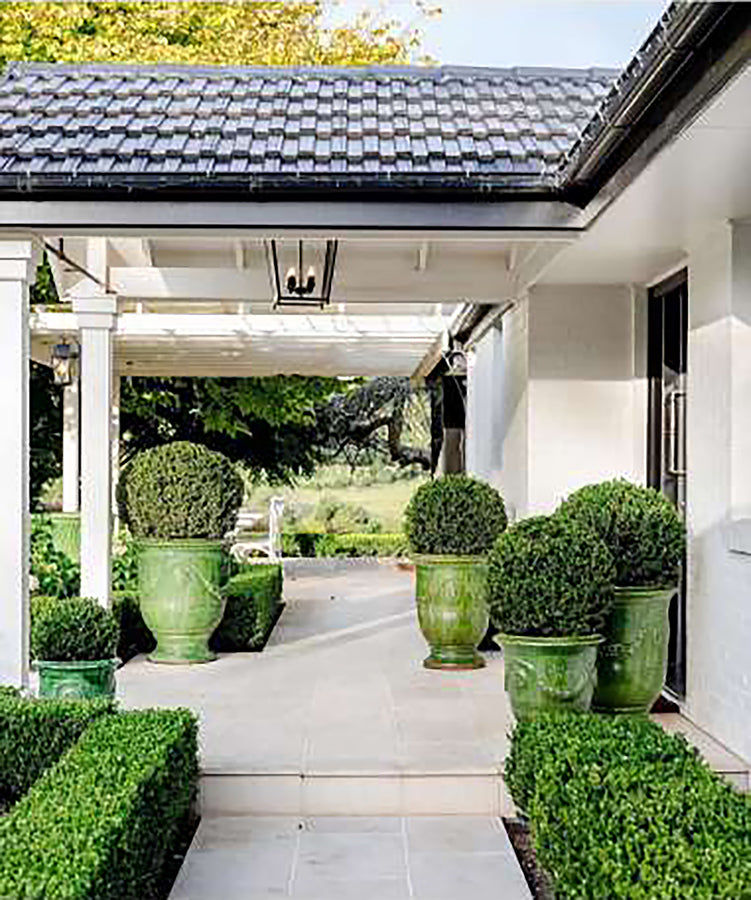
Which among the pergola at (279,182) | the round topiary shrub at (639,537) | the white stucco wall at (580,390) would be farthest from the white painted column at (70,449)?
the round topiary shrub at (639,537)

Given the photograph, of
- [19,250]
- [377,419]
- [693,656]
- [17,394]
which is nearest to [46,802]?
[17,394]

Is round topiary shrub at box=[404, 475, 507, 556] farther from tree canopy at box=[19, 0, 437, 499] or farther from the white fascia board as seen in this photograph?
tree canopy at box=[19, 0, 437, 499]

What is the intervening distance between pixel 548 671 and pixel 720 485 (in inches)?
58.0

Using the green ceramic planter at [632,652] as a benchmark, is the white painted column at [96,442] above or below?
above

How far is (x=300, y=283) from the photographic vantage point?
871cm

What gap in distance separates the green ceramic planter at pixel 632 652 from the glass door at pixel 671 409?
1.22 m

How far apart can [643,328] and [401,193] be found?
2925 mm

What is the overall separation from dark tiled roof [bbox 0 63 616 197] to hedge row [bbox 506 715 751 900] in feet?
9.31

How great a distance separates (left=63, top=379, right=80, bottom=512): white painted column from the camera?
1477cm

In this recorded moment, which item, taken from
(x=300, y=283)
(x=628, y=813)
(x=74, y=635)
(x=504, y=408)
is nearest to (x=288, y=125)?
(x=300, y=283)

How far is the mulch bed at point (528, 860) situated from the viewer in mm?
4855

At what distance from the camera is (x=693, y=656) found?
686 cm

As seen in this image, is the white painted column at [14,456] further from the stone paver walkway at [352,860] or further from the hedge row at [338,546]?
the hedge row at [338,546]

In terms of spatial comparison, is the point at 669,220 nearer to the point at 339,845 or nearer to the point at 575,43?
the point at 339,845
